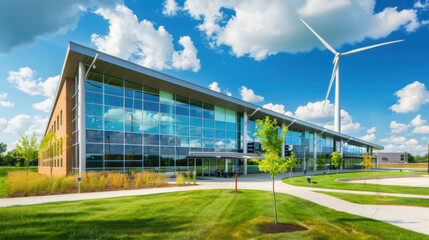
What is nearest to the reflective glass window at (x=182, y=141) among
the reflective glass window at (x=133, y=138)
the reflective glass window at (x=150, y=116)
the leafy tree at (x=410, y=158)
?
the reflective glass window at (x=150, y=116)

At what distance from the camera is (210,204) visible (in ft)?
41.8

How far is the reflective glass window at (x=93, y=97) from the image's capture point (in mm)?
22922

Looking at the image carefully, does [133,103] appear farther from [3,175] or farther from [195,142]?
[3,175]

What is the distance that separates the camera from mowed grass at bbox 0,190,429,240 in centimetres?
786

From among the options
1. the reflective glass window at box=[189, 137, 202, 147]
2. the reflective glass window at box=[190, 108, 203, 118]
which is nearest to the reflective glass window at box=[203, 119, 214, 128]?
the reflective glass window at box=[190, 108, 203, 118]

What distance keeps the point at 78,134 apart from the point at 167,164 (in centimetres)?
997

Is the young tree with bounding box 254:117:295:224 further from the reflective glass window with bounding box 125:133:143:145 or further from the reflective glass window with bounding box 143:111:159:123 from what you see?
the reflective glass window with bounding box 143:111:159:123

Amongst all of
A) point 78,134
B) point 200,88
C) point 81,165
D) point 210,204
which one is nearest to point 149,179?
point 81,165

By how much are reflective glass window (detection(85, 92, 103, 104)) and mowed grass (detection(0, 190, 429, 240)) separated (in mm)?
12887

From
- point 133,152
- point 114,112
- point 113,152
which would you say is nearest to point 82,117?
point 114,112

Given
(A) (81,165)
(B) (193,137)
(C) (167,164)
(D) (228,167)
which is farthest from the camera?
(D) (228,167)

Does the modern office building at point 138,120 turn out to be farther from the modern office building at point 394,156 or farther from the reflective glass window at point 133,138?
the modern office building at point 394,156

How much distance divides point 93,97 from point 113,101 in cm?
191

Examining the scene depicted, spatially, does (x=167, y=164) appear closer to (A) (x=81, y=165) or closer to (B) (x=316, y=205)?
(A) (x=81, y=165)
